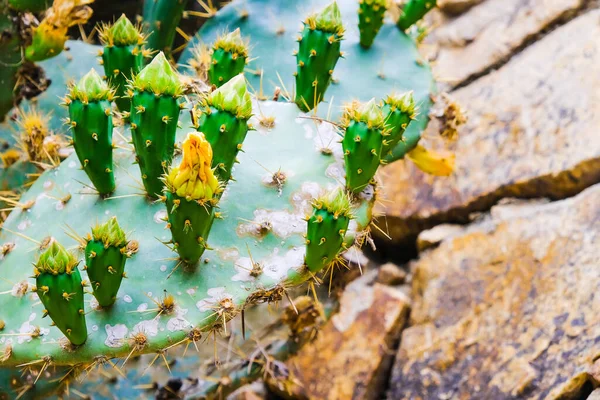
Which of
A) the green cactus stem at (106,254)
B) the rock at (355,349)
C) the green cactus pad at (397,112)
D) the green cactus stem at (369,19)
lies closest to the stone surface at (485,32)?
the green cactus stem at (369,19)

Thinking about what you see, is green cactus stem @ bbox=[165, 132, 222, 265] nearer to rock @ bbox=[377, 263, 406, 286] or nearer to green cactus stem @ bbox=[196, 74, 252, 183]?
green cactus stem @ bbox=[196, 74, 252, 183]

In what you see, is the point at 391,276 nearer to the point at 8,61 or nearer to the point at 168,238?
the point at 168,238

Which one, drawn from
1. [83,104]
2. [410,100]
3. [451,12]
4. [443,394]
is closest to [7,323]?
[83,104]

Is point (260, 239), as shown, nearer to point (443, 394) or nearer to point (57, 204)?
point (57, 204)

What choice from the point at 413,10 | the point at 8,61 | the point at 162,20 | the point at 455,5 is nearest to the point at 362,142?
the point at 413,10

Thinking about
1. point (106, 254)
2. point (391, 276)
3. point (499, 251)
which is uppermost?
point (106, 254)

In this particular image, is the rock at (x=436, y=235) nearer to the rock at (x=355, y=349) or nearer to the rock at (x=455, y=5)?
the rock at (x=355, y=349)
